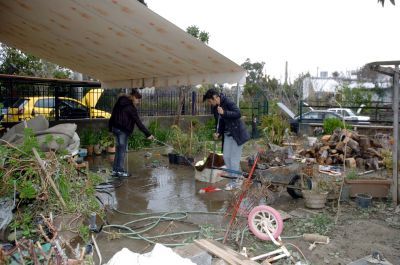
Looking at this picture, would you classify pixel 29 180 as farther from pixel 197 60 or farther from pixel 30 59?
pixel 30 59

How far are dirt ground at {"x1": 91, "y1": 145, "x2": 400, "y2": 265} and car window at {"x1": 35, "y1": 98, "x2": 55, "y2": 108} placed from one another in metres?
5.53

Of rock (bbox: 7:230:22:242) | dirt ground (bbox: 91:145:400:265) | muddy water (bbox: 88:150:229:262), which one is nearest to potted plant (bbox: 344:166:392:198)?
dirt ground (bbox: 91:145:400:265)

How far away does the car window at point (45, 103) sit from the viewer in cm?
1135

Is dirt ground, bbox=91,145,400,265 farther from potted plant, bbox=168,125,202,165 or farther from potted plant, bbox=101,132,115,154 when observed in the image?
potted plant, bbox=101,132,115,154

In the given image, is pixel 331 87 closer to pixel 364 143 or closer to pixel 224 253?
pixel 364 143

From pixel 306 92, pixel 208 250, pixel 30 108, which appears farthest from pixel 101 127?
pixel 306 92

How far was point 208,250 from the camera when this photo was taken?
3545 mm

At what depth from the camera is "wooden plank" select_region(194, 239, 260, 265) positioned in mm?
3340

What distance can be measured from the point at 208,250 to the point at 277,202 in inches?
108

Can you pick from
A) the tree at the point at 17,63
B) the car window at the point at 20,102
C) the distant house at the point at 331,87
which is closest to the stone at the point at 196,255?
the car window at the point at 20,102

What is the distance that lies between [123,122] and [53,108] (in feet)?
15.8

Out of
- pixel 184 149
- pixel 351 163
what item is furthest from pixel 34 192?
pixel 351 163

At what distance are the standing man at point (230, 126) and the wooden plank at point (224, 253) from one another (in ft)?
8.61

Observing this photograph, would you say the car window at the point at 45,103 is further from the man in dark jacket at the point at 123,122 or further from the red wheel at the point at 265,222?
the red wheel at the point at 265,222
